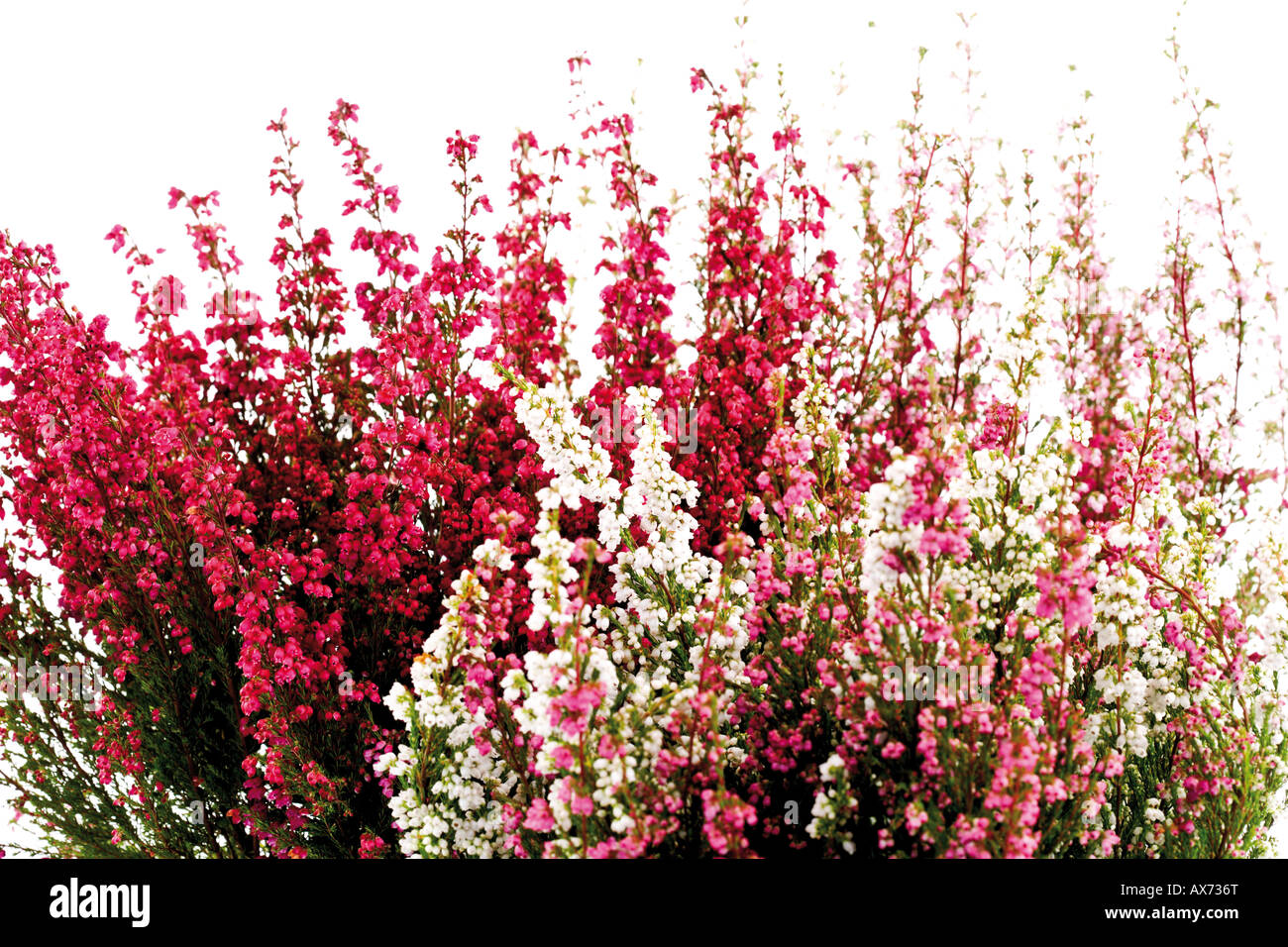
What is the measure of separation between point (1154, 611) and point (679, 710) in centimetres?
123

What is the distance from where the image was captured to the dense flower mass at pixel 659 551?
1.96 m

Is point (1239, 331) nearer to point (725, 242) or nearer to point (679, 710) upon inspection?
point (725, 242)

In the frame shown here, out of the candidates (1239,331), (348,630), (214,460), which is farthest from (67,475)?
(1239,331)

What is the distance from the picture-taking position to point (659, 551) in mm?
2361

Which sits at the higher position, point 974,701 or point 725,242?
point 725,242

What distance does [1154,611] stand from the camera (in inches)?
102

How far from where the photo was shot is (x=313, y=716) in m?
2.69

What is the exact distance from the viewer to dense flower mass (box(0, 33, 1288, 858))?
196 centimetres

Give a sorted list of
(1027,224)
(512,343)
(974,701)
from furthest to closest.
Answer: (1027,224)
(512,343)
(974,701)

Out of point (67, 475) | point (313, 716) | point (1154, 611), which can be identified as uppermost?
point (67, 475)

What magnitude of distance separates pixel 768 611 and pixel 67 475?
166 cm

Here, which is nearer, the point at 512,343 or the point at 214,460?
the point at 214,460
